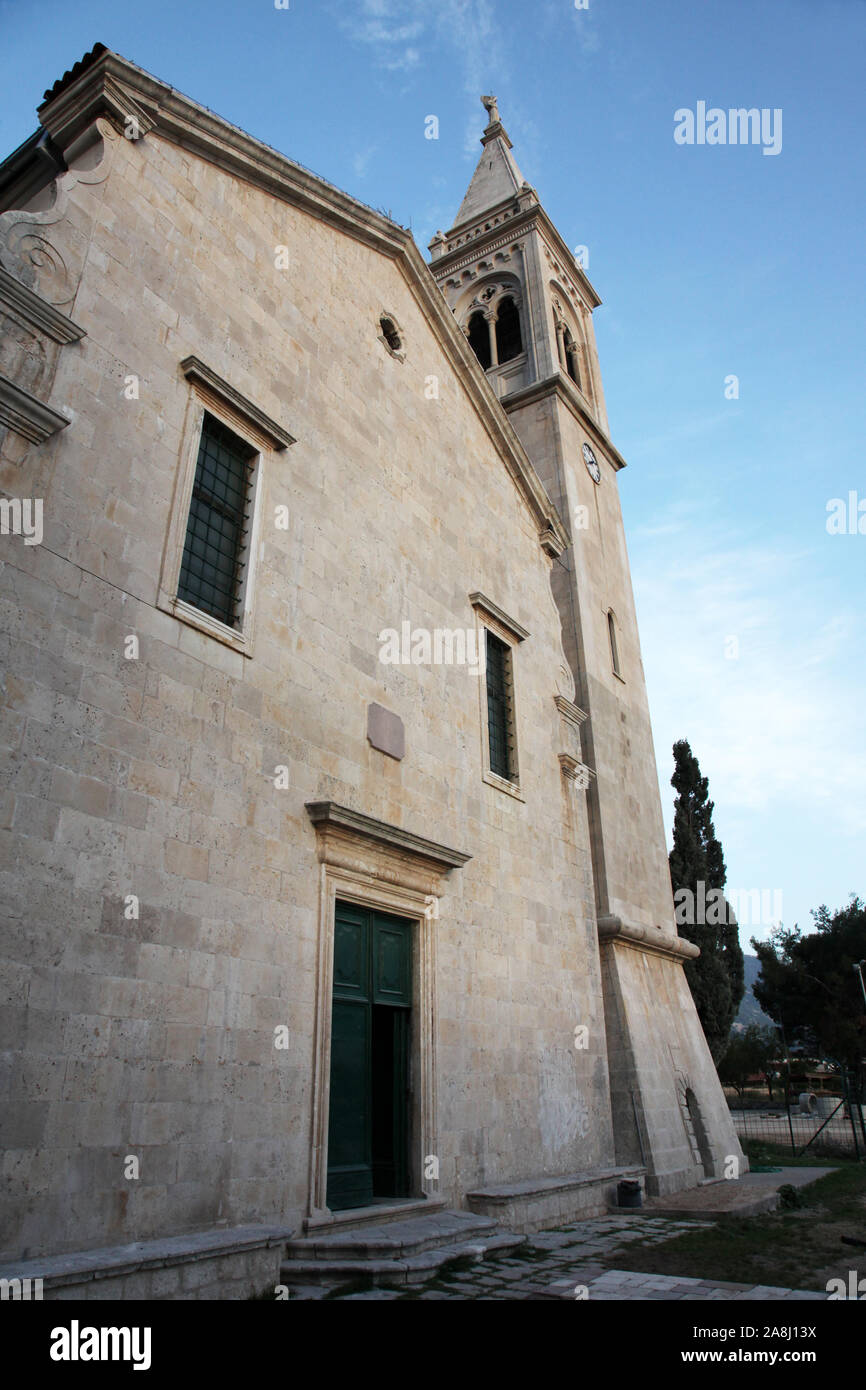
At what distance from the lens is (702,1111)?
18094 millimetres

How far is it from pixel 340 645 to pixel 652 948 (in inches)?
454

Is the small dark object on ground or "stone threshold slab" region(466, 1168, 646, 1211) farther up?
"stone threshold slab" region(466, 1168, 646, 1211)

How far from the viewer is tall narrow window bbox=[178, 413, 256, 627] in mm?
9281

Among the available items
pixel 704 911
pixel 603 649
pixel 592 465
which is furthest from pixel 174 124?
pixel 704 911

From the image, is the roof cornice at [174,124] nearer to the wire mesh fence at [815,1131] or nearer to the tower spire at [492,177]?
the tower spire at [492,177]

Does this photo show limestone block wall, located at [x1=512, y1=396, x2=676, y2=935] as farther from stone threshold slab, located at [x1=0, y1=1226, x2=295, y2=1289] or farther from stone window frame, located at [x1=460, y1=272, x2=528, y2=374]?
stone threshold slab, located at [x1=0, y1=1226, x2=295, y2=1289]

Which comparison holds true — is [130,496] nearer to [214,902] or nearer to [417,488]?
[214,902]

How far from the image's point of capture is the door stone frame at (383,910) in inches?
349

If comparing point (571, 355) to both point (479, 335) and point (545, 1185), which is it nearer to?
point (479, 335)

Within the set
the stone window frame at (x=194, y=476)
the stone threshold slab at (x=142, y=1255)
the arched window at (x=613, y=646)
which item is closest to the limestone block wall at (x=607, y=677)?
the arched window at (x=613, y=646)

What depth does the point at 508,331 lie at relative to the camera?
26.2m

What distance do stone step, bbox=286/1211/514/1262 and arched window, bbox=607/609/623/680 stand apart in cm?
1375

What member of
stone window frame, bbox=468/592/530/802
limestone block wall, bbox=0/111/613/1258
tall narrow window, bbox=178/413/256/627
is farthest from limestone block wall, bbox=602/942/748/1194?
tall narrow window, bbox=178/413/256/627

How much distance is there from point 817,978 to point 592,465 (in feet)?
113
